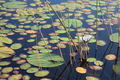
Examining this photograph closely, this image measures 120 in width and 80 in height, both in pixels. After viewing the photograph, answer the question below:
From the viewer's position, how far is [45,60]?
137 cm

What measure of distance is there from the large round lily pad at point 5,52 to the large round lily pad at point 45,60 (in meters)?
0.17

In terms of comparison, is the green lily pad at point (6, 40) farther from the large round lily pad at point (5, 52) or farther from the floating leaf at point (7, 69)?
the floating leaf at point (7, 69)

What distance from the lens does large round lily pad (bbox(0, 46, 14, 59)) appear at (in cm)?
144

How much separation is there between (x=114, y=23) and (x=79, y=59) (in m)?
0.76

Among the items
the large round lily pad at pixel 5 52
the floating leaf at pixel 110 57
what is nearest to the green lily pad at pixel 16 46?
the large round lily pad at pixel 5 52

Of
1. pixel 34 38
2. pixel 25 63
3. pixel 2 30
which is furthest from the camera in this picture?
pixel 2 30

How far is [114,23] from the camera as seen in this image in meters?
1.95

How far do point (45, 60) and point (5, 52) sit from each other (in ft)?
1.16

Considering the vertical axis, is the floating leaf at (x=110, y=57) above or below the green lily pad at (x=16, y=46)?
below

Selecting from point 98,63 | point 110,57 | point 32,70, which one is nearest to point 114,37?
point 110,57

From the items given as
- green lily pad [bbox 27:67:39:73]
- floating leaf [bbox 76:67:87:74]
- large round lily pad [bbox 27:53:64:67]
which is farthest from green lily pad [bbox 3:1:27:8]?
floating leaf [bbox 76:67:87:74]

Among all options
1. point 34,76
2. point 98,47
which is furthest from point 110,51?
point 34,76

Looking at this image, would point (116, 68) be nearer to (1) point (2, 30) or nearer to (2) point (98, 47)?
(2) point (98, 47)

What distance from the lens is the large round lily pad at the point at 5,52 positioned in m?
1.44
